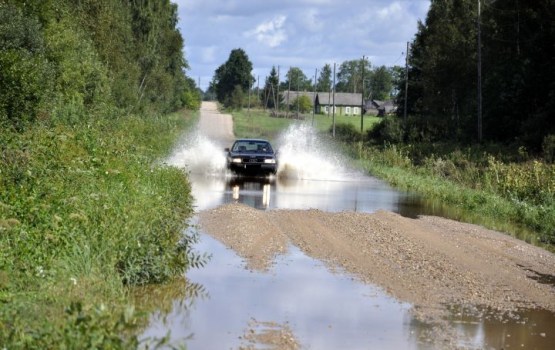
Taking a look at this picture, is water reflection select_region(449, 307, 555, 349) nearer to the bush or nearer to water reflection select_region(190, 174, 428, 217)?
water reflection select_region(190, 174, 428, 217)

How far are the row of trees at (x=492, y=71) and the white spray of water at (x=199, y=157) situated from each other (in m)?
15.6

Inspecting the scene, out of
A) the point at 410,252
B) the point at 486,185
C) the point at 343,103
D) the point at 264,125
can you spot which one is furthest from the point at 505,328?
the point at 343,103

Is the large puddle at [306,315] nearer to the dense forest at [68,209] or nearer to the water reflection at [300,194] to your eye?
the dense forest at [68,209]

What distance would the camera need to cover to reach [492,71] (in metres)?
59.5

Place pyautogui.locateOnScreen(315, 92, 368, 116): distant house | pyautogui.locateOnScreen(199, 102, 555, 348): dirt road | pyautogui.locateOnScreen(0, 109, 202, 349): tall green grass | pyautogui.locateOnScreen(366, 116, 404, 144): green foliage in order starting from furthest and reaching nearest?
pyautogui.locateOnScreen(315, 92, 368, 116): distant house < pyautogui.locateOnScreen(366, 116, 404, 144): green foliage < pyautogui.locateOnScreen(199, 102, 555, 348): dirt road < pyautogui.locateOnScreen(0, 109, 202, 349): tall green grass

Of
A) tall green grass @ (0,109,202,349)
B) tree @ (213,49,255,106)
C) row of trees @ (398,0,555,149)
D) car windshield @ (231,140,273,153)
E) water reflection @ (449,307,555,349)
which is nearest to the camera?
tall green grass @ (0,109,202,349)

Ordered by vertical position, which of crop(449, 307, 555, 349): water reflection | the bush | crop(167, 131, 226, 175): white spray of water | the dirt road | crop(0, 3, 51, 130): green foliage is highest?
crop(0, 3, 51, 130): green foliage

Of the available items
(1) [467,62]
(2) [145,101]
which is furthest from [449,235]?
(2) [145,101]

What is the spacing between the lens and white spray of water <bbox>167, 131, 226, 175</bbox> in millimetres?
40156

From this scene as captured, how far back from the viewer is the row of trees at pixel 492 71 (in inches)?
1996

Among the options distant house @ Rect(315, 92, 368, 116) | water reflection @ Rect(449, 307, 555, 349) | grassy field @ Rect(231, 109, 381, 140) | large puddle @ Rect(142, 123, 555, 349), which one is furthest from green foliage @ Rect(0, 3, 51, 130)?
distant house @ Rect(315, 92, 368, 116)

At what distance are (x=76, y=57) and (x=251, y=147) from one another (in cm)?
864

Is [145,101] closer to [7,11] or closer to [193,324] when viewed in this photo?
[7,11]

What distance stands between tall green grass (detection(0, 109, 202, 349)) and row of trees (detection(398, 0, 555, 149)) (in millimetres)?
30841
